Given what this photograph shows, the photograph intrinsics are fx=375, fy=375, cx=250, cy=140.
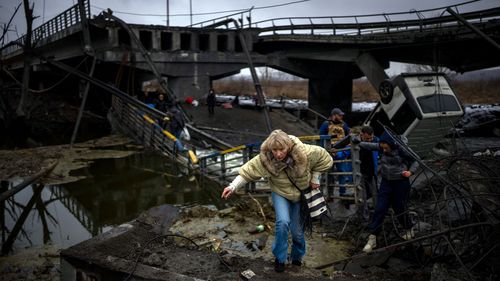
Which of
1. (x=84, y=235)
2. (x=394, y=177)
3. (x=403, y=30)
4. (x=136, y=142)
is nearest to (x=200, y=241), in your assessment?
(x=84, y=235)

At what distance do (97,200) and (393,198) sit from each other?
7.36 meters

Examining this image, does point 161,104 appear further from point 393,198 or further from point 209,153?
point 393,198

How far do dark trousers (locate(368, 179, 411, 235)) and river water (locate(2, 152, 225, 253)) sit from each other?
14.7 ft

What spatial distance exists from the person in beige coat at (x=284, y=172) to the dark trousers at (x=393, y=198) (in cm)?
159

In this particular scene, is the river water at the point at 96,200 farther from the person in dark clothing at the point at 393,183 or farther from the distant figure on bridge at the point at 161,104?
the distant figure on bridge at the point at 161,104

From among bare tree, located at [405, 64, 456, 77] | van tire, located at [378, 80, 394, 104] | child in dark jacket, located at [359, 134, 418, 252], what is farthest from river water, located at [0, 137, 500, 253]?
bare tree, located at [405, 64, 456, 77]

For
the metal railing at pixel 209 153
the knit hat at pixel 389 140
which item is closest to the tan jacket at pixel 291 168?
the knit hat at pixel 389 140

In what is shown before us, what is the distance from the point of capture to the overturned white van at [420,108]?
40.1ft

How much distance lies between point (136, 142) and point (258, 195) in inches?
404

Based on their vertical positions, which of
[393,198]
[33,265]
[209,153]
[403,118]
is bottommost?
[33,265]

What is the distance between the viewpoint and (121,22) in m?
22.0

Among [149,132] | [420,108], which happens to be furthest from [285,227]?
[149,132]

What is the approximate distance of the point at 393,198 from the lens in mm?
5316

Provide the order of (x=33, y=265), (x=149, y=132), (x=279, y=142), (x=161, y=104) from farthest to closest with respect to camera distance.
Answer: (x=161, y=104), (x=149, y=132), (x=33, y=265), (x=279, y=142)
